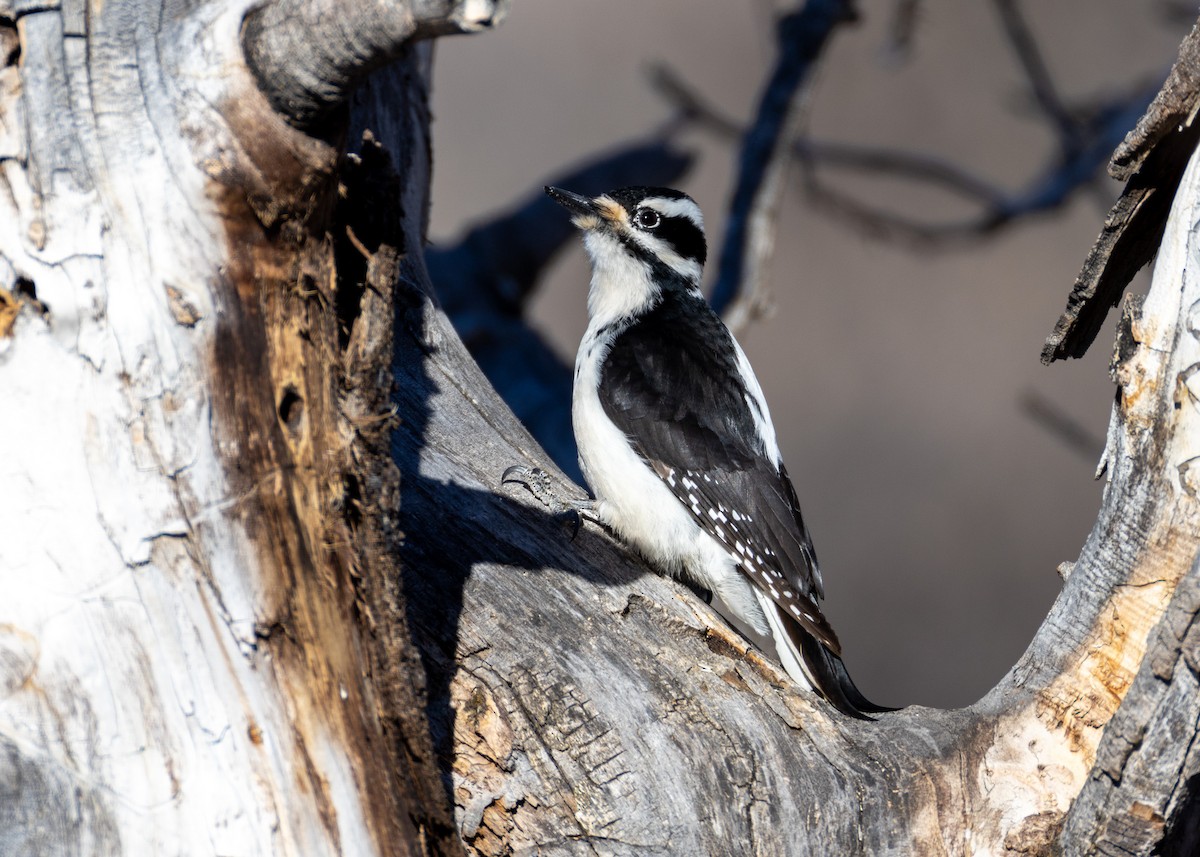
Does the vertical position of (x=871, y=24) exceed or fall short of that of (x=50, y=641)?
it exceeds it

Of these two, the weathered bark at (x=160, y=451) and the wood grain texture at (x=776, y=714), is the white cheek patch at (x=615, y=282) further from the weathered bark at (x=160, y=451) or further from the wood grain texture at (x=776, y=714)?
the weathered bark at (x=160, y=451)

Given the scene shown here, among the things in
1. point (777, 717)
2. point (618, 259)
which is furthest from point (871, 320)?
point (777, 717)

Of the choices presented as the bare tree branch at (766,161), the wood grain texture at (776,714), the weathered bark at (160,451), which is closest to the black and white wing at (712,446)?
the wood grain texture at (776,714)

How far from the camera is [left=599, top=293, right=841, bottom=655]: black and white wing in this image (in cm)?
311

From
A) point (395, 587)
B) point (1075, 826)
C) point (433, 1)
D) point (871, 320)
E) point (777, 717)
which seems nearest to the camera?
point (433, 1)

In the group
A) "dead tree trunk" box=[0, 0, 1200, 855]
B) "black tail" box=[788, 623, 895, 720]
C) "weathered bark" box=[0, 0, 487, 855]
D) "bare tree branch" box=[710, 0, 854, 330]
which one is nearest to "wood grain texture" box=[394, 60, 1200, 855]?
"dead tree trunk" box=[0, 0, 1200, 855]

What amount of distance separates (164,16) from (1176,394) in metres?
1.62

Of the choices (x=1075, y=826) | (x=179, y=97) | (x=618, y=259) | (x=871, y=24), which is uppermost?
(x=871, y=24)

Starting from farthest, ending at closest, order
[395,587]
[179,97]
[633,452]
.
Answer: [633,452], [395,587], [179,97]

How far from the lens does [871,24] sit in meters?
9.34

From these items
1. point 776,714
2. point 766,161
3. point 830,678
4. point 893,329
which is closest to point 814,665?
point 830,678

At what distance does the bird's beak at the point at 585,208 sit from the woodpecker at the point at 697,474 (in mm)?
389

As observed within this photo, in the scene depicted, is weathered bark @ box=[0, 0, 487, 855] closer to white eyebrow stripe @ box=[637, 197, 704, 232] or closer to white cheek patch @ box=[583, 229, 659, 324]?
white cheek patch @ box=[583, 229, 659, 324]

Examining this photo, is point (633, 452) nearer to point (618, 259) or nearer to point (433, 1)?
point (618, 259)
